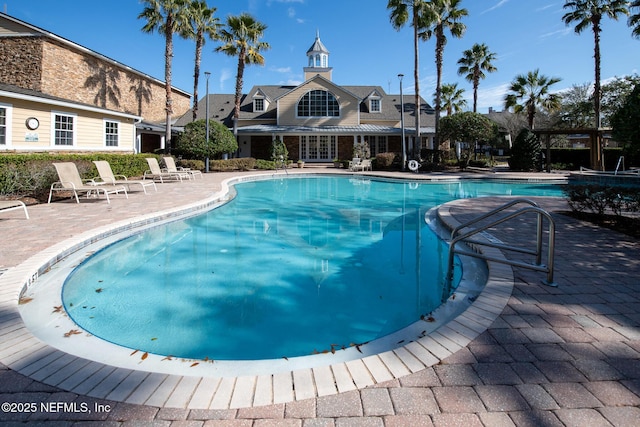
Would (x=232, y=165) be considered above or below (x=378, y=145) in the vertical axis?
below

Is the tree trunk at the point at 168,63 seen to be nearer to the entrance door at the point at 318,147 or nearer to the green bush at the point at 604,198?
the entrance door at the point at 318,147

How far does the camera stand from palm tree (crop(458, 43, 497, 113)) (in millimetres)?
34812

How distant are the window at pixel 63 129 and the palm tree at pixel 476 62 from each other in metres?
32.7

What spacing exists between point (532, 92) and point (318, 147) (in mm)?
18333

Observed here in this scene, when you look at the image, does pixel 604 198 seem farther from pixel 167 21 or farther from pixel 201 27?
pixel 201 27

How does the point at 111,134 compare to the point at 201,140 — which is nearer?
the point at 111,134

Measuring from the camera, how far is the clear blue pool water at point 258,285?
3.85 metres

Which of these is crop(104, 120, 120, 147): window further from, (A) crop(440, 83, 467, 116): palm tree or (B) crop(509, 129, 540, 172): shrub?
(A) crop(440, 83, 467, 116): palm tree

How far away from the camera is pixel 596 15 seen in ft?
82.1

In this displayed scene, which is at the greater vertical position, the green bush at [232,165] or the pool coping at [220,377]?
the green bush at [232,165]

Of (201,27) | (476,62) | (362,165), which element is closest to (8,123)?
(201,27)

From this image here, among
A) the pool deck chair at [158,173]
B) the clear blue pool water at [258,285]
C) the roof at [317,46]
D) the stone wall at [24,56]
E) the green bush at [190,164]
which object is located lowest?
the clear blue pool water at [258,285]

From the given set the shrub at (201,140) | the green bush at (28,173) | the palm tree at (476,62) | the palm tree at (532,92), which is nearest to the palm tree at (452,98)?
the palm tree at (476,62)

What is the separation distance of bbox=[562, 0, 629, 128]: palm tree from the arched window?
59.9 ft
